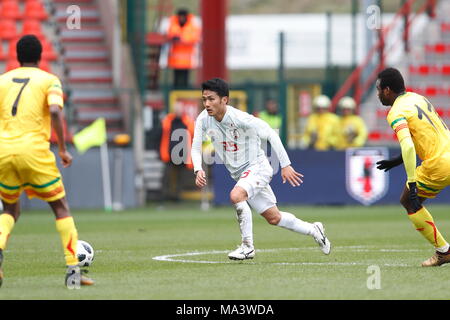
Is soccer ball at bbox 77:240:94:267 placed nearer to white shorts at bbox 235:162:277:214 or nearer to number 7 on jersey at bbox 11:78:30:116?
white shorts at bbox 235:162:277:214

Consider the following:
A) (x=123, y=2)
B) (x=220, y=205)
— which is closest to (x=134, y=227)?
(x=220, y=205)

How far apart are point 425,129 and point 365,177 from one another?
1283 centimetres

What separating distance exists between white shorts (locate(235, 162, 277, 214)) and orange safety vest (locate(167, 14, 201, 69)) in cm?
1603

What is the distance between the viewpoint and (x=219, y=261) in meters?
11.6

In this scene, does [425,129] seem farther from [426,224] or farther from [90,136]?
[90,136]

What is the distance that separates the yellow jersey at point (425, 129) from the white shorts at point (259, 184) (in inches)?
61.2

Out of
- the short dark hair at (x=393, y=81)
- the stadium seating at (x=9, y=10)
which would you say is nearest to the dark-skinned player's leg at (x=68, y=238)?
the short dark hair at (x=393, y=81)

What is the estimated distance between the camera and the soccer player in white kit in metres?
11.3

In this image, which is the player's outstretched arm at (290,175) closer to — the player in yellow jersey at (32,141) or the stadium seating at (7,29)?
the player in yellow jersey at (32,141)

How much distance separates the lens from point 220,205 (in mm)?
23516

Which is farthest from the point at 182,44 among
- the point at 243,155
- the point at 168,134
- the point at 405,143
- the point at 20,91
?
the point at 20,91

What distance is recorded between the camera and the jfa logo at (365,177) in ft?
76.8

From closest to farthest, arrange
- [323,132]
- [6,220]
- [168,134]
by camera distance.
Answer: [6,220] < [168,134] < [323,132]
